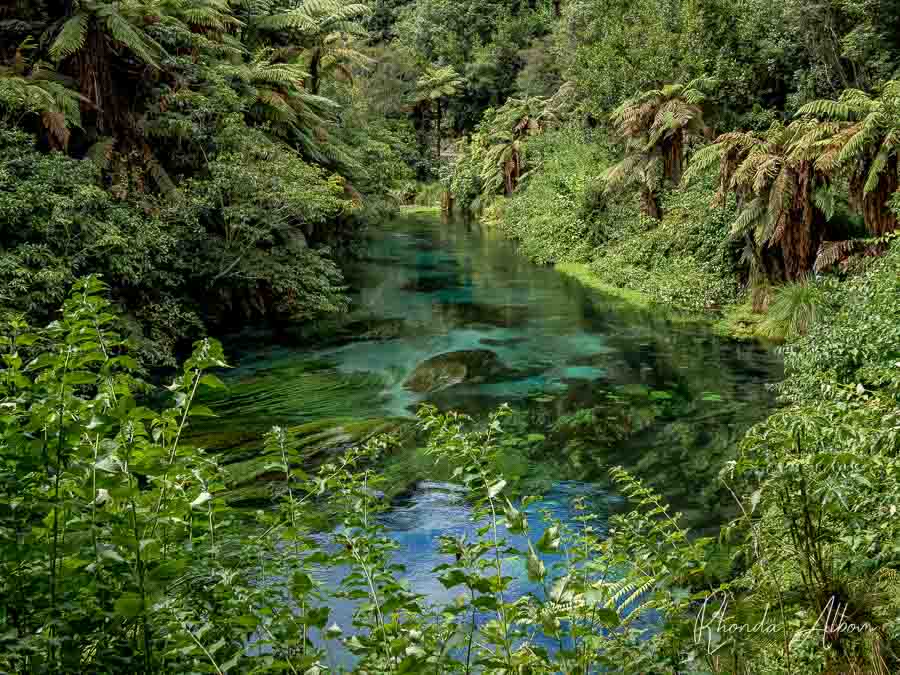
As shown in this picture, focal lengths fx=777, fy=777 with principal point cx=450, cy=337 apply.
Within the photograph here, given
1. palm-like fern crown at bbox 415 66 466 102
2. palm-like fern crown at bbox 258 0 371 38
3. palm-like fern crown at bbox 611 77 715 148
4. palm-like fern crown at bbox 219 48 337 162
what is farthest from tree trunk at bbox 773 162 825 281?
palm-like fern crown at bbox 415 66 466 102

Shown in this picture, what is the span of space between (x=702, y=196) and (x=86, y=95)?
1319cm

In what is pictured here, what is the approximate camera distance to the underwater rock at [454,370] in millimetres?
12266

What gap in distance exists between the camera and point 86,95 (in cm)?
1287

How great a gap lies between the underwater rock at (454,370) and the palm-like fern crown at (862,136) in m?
6.13

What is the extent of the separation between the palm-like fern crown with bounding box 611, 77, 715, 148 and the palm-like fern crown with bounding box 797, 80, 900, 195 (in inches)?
203

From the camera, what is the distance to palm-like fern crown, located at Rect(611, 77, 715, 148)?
60.3 feet

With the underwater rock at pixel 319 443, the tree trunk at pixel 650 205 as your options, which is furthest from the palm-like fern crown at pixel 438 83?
the underwater rock at pixel 319 443

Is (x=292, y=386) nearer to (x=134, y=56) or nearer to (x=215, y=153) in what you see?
(x=215, y=153)

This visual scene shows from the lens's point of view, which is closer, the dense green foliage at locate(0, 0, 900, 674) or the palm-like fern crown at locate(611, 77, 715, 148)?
the dense green foliage at locate(0, 0, 900, 674)

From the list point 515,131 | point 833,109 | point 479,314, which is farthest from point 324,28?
point 833,109

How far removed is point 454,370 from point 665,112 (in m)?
9.50

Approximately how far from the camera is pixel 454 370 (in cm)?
1294

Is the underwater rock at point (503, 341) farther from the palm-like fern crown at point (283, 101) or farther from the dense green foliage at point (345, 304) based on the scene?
the palm-like fern crown at point (283, 101)

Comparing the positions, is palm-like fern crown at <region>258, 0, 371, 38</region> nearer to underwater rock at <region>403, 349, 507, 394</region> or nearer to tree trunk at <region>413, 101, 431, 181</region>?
underwater rock at <region>403, 349, 507, 394</region>
